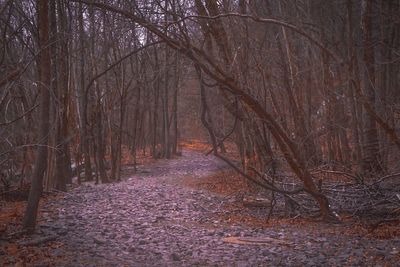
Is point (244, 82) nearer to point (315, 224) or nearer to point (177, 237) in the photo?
point (315, 224)

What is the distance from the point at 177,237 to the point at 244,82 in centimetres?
349

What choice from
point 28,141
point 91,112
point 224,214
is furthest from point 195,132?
point 224,214

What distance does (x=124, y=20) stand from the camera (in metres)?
9.73

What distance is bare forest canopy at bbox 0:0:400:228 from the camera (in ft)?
30.7

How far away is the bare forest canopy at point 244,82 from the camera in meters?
9.37

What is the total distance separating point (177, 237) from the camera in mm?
9555

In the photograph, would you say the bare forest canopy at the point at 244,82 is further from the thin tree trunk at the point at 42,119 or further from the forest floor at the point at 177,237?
the forest floor at the point at 177,237

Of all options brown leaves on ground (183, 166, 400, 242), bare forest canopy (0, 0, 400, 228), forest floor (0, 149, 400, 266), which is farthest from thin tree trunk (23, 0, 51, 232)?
brown leaves on ground (183, 166, 400, 242)

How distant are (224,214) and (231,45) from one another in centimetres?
442

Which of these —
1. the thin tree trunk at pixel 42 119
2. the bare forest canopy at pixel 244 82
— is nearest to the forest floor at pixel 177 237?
the thin tree trunk at pixel 42 119

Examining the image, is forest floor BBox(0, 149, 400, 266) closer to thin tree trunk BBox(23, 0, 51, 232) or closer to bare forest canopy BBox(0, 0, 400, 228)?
thin tree trunk BBox(23, 0, 51, 232)

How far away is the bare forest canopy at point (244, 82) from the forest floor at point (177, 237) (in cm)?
85

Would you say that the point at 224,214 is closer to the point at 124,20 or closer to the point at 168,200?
the point at 168,200

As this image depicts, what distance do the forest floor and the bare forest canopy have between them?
0.85 meters
